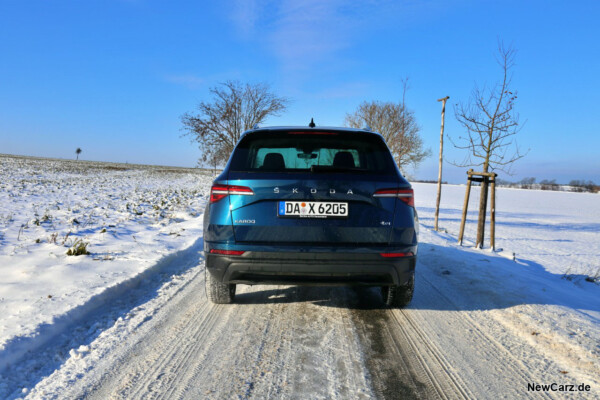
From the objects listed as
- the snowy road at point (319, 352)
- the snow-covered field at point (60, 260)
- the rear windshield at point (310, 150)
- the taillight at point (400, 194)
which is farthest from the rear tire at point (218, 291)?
the taillight at point (400, 194)

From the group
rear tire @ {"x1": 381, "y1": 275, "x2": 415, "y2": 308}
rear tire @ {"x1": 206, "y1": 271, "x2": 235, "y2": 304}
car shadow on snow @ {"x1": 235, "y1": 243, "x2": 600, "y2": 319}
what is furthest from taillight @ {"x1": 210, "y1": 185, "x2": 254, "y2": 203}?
rear tire @ {"x1": 381, "y1": 275, "x2": 415, "y2": 308}

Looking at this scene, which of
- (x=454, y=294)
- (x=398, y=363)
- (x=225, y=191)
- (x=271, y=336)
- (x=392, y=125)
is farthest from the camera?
(x=392, y=125)

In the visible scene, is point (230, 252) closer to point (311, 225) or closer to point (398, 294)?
point (311, 225)

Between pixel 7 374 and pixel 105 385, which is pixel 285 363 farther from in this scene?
pixel 7 374

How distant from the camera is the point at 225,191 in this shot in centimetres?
290

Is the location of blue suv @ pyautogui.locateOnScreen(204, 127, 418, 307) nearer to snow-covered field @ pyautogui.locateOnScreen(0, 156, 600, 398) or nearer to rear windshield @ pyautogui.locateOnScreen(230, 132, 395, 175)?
rear windshield @ pyautogui.locateOnScreen(230, 132, 395, 175)

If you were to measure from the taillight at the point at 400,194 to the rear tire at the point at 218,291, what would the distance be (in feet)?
5.43

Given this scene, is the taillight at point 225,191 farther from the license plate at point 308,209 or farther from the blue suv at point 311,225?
the license plate at point 308,209

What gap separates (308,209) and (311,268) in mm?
466

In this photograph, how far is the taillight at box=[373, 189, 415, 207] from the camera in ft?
9.44

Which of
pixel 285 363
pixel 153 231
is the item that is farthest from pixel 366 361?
pixel 153 231

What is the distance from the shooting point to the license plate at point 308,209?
2.81 meters

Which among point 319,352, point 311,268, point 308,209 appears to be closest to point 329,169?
point 308,209

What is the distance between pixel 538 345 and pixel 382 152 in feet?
6.37
